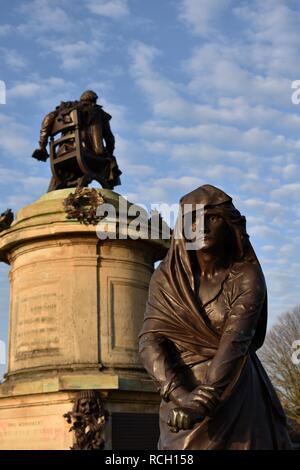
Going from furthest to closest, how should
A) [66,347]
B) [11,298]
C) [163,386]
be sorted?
[11,298], [66,347], [163,386]

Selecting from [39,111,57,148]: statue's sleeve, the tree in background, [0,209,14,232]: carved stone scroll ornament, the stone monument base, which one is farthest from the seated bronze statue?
the tree in background

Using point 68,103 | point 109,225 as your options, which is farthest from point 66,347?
point 68,103

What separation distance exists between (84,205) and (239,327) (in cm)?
882

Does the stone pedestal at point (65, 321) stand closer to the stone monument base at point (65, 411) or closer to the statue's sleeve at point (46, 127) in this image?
the stone monument base at point (65, 411)

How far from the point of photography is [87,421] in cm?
1055

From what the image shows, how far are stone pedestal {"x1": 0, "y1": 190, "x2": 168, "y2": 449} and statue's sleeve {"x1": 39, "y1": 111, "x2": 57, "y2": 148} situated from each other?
179cm

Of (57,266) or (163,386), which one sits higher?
(57,266)

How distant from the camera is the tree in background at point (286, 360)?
34312 mm

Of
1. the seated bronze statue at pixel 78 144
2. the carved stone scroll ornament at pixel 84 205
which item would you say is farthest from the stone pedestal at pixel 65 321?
the seated bronze statue at pixel 78 144

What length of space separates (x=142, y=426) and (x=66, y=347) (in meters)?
1.81

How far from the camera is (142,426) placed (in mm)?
11094

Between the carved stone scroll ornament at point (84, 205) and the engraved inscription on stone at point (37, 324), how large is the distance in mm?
1291

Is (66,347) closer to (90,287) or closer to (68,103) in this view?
(90,287)

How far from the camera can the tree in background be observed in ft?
113
